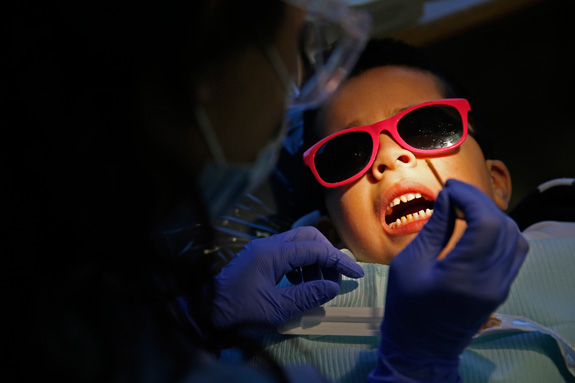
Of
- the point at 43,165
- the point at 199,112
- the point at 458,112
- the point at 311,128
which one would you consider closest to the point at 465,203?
the point at 199,112

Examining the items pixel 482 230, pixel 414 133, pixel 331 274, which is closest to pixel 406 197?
pixel 414 133

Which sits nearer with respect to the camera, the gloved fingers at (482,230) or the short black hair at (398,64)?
the gloved fingers at (482,230)

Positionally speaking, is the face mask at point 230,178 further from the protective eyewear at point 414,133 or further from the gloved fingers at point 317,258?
the protective eyewear at point 414,133

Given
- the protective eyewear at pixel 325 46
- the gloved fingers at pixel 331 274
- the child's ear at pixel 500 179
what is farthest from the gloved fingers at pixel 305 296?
the child's ear at pixel 500 179

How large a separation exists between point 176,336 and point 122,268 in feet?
0.63

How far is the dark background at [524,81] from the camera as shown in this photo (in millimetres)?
2223

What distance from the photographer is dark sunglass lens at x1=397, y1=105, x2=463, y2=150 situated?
4.88 ft

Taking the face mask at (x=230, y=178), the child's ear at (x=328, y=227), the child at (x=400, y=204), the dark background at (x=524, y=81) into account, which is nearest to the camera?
the face mask at (x=230, y=178)

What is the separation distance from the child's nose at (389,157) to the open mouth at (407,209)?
100mm

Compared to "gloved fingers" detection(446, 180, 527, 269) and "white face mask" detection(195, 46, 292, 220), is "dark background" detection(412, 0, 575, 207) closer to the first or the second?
"gloved fingers" detection(446, 180, 527, 269)

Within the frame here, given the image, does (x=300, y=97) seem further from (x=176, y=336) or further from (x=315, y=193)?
(x=315, y=193)

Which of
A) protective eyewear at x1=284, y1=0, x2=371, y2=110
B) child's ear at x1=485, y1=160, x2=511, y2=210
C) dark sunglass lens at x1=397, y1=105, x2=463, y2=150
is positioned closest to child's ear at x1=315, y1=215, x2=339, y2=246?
dark sunglass lens at x1=397, y1=105, x2=463, y2=150

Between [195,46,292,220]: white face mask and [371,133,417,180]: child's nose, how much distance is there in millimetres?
555

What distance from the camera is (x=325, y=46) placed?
43.1 inches
